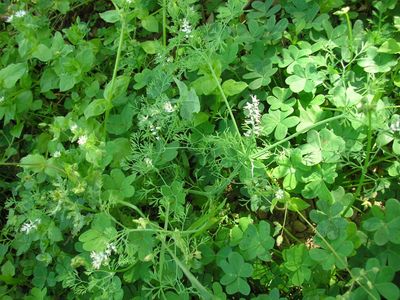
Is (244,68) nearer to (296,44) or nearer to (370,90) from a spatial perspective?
(296,44)

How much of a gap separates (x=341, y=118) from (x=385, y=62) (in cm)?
28

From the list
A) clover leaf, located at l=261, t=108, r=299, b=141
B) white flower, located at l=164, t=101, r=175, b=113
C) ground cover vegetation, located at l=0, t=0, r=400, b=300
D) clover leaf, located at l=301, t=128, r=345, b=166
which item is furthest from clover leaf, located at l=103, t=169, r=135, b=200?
clover leaf, located at l=301, t=128, r=345, b=166

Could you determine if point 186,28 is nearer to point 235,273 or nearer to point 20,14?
point 20,14

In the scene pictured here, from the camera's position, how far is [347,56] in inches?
82.2

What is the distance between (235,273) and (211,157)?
47 cm

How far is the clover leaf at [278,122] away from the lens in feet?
6.66

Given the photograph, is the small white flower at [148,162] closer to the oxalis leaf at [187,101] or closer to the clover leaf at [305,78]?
the oxalis leaf at [187,101]

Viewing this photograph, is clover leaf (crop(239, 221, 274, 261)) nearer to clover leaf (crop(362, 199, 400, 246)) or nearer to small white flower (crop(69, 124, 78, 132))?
clover leaf (crop(362, 199, 400, 246))

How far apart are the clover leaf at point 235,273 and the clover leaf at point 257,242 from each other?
3 cm

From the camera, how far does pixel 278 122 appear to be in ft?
6.78

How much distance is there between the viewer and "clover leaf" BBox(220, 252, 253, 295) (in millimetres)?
1831

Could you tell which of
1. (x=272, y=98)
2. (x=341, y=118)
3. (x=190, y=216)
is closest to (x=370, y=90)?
(x=341, y=118)

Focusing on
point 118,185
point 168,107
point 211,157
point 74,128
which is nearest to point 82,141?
point 74,128

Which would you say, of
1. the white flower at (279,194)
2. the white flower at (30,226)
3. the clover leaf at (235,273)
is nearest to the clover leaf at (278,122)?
the white flower at (279,194)
